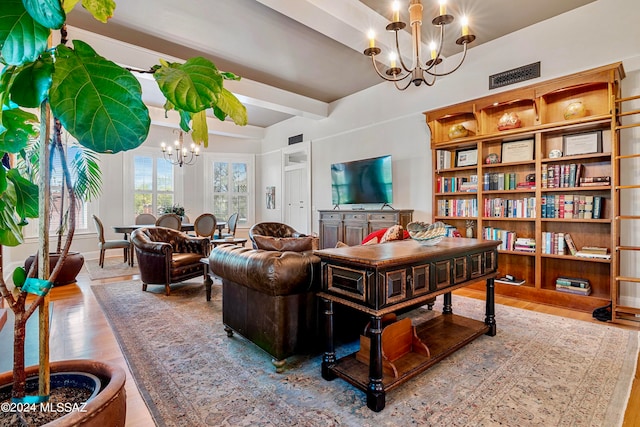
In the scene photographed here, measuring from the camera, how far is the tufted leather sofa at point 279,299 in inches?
82.7

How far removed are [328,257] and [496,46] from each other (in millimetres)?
4062

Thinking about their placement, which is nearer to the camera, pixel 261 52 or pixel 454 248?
pixel 454 248

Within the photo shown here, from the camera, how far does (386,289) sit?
67.6 inches

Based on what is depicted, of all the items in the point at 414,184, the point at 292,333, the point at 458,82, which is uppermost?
the point at 458,82

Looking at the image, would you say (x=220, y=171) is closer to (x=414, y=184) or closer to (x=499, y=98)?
(x=414, y=184)

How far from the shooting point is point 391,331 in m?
2.09

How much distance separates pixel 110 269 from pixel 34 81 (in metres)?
5.96

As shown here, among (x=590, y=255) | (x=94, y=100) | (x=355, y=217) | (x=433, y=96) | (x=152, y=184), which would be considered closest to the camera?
(x=94, y=100)

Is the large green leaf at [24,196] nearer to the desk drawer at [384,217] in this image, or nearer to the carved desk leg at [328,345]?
the carved desk leg at [328,345]

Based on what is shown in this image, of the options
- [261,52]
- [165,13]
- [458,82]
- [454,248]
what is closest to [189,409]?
[454,248]

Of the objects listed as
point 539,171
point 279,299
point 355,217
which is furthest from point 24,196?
point 355,217

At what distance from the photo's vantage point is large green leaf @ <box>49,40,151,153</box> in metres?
0.68

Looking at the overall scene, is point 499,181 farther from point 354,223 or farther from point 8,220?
point 8,220

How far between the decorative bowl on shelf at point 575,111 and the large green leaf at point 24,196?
4511 mm
